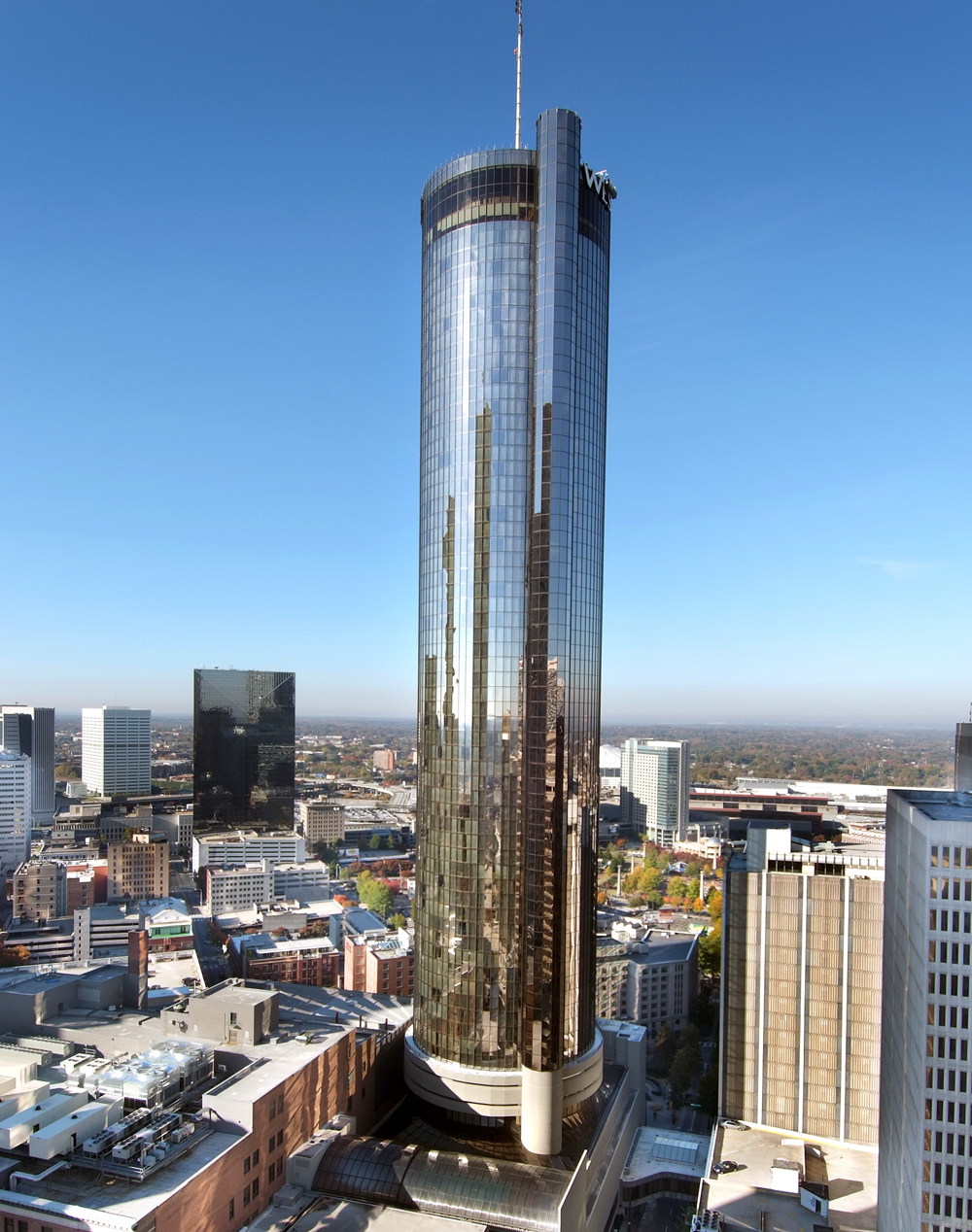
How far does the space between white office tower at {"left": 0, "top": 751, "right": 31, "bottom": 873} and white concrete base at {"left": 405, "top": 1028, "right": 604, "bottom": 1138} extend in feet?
268

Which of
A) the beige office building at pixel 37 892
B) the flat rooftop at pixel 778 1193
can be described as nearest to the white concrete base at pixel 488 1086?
the flat rooftop at pixel 778 1193

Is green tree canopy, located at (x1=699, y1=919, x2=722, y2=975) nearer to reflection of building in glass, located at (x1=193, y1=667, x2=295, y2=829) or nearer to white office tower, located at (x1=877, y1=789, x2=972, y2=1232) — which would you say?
white office tower, located at (x1=877, y1=789, x2=972, y2=1232)

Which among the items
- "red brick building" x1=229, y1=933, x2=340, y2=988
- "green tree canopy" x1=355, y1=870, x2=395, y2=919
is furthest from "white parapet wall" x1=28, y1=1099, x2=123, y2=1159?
"green tree canopy" x1=355, y1=870, x2=395, y2=919

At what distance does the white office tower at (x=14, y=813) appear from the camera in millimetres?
97312

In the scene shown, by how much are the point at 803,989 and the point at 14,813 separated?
308 ft

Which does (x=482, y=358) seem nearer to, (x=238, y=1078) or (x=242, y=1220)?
(x=238, y=1078)

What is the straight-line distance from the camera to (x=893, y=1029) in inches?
976

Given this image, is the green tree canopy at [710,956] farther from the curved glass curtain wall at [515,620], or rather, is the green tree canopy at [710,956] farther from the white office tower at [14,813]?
the white office tower at [14,813]

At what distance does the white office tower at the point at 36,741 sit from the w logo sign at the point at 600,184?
126m

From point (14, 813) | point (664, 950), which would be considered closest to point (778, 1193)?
point (664, 950)

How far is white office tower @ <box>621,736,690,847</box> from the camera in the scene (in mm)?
121812

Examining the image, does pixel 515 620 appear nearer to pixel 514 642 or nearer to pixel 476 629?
pixel 514 642

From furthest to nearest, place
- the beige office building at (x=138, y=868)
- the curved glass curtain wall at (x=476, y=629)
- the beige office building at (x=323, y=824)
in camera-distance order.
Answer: the beige office building at (x=323, y=824) < the beige office building at (x=138, y=868) < the curved glass curtain wall at (x=476, y=629)

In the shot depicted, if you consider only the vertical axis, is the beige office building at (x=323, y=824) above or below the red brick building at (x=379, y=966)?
below
